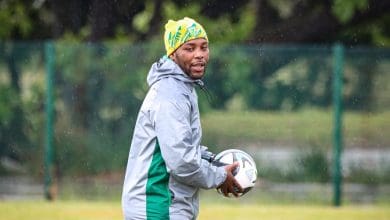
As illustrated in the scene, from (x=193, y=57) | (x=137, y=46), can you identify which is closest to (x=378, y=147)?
(x=137, y=46)

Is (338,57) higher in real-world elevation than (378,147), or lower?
higher

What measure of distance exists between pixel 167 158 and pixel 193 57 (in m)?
0.62

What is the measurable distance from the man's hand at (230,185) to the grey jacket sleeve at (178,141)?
12.9 inches

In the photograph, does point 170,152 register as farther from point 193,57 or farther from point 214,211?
point 214,211

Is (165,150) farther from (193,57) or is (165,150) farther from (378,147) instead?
(378,147)

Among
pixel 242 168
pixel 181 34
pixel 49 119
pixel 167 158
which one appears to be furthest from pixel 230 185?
pixel 49 119

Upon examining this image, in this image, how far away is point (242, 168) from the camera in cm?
579

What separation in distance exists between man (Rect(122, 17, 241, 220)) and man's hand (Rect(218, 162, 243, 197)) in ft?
0.21

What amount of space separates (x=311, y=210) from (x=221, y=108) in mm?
2087

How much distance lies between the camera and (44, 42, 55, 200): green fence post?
14.5 meters

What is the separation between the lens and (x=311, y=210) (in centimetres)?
1327

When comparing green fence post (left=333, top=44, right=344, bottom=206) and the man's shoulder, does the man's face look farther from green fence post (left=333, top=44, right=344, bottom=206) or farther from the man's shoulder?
green fence post (left=333, top=44, right=344, bottom=206)

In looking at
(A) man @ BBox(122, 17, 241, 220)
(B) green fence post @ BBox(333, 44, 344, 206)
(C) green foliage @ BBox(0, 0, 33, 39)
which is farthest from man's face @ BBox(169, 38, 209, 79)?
(C) green foliage @ BBox(0, 0, 33, 39)

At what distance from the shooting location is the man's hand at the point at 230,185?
5.61m
